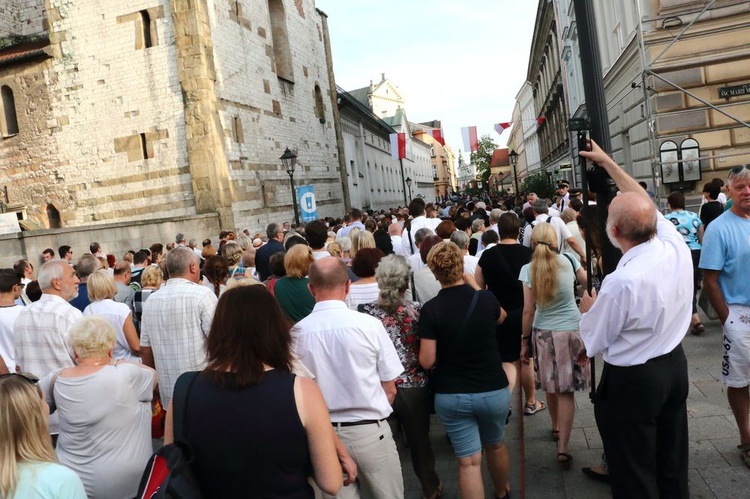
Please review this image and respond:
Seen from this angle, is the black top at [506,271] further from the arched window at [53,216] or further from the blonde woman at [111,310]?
the arched window at [53,216]

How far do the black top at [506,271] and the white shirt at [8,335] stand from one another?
418cm

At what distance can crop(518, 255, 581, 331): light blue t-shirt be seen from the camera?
494 centimetres

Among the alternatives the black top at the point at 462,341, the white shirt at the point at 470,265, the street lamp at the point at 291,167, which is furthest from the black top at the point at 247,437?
the street lamp at the point at 291,167

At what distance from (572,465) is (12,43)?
28676 mm

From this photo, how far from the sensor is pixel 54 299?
4934 millimetres

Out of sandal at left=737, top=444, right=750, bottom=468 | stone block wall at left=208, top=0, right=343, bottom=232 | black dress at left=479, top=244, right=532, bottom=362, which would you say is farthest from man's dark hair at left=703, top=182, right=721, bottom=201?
stone block wall at left=208, top=0, right=343, bottom=232

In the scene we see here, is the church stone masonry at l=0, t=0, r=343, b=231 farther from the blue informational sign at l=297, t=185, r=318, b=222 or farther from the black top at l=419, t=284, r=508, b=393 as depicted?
the black top at l=419, t=284, r=508, b=393

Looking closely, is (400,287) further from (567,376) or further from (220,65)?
(220,65)

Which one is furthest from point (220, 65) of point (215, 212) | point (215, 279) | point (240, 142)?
point (215, 279)

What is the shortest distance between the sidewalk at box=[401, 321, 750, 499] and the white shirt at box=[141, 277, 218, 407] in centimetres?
199

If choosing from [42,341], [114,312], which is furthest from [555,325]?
[42,341]

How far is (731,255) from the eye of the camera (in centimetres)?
451

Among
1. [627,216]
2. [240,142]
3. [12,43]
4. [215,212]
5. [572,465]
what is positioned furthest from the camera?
[12,43]

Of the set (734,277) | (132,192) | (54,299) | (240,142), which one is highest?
(240,142)
